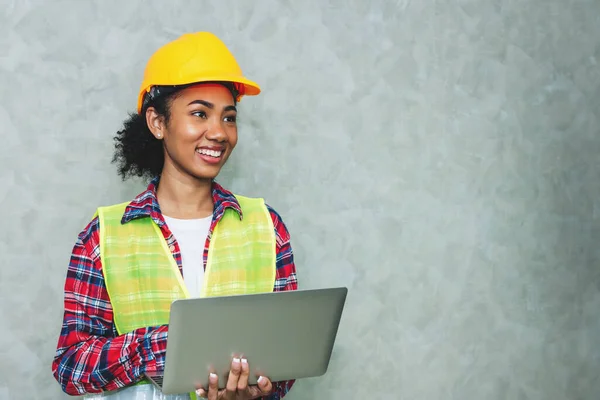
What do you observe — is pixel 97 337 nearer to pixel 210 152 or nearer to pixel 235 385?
pixel 235 385

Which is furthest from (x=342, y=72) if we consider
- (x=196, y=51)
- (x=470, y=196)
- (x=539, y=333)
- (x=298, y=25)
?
(x=539, y=333)

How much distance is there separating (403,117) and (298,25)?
457 millimetres

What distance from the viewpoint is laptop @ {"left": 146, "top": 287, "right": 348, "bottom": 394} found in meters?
1.45

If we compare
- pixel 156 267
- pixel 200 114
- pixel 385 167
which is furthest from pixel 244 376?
pixel 385 167

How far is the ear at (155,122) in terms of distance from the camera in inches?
70.6

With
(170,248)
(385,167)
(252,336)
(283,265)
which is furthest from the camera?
(385,167)

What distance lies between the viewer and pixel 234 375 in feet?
4.99

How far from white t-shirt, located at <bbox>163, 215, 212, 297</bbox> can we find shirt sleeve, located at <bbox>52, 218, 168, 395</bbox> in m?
0.15

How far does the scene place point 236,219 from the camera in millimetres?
1816

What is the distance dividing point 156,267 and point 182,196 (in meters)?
0.18

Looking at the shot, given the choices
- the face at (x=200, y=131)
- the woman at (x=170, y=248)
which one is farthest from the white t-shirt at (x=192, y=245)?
the face at (x=200, y=131)

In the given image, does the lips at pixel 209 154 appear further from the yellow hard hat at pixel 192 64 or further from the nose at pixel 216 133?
the yellow hard hat at pixel 192 64

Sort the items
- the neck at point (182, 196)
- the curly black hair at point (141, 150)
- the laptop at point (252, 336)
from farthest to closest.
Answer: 1. the curly black hair at point (141, 150)
2. the neck at point (182, 196)
3. the laptop at point (252, 336)

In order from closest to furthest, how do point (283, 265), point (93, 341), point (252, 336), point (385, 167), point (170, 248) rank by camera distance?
point (252, 336), point (93, 341), point (170, 248), point (283, 265), point (385, 167)
